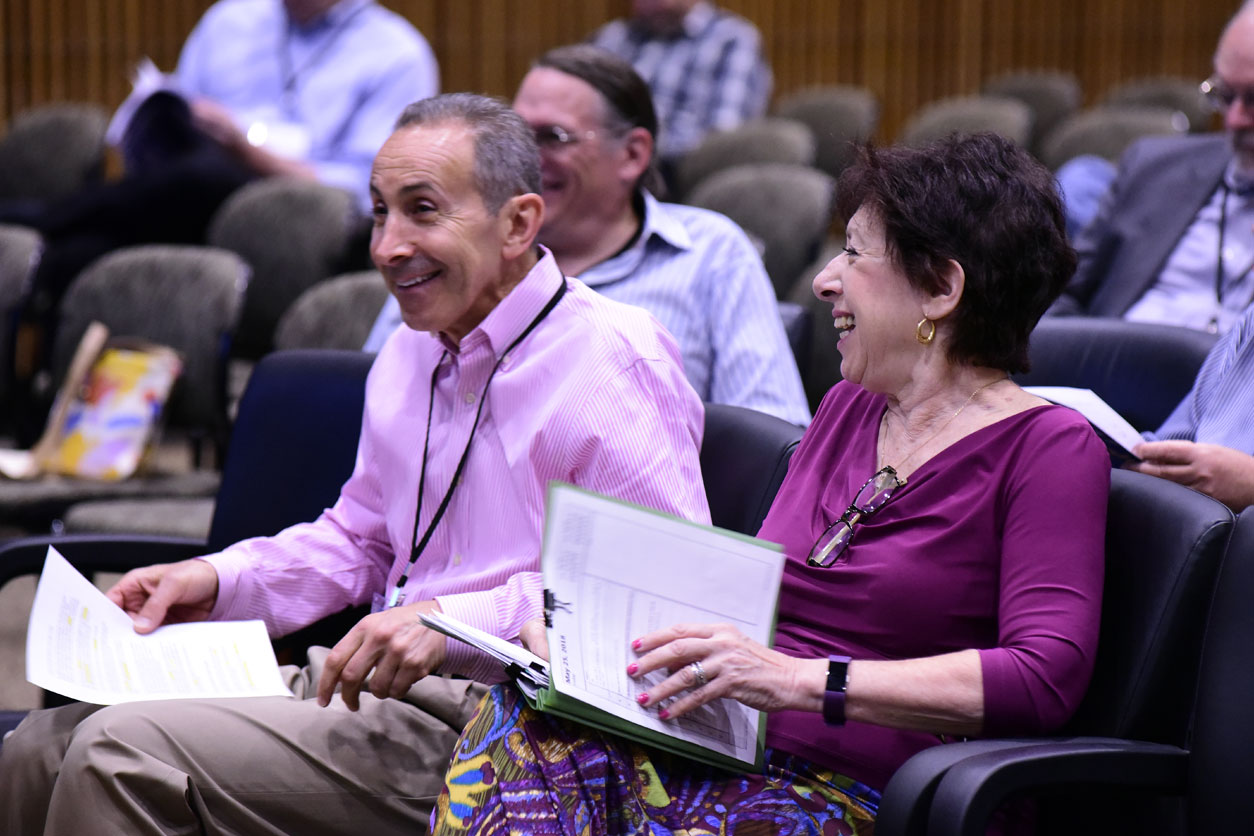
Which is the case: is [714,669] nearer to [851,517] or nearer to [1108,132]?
[851,517]

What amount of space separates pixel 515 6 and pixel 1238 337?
6594 mm

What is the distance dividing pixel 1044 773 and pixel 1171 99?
581cm

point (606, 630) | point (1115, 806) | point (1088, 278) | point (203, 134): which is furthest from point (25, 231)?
point (1115, 806)

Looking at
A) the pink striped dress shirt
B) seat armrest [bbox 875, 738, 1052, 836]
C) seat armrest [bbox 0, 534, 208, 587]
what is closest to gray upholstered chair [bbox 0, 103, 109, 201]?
seat armrest [bbox 0, 534, 208, 587]

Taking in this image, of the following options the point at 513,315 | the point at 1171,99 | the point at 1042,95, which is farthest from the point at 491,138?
the point at 1042,95

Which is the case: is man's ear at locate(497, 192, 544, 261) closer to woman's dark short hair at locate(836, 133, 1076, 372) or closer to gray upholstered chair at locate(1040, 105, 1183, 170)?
woman's dark short hair at locate(836, 133, 1076, 372)

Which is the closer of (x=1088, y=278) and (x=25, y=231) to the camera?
(x=1088, y=278)

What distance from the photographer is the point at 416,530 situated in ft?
6.29

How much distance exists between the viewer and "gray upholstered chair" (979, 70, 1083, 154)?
274 inches

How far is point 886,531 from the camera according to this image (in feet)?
5.10

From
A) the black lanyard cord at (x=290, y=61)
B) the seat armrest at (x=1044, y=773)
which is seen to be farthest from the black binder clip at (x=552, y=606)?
the black lanyard cord at (x=290, y=61)

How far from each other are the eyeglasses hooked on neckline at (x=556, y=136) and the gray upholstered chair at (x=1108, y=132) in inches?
128

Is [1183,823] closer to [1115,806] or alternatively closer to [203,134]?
[1115,806]

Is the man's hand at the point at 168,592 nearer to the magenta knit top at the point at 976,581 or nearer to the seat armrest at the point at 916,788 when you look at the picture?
the magenta knit top at the point at 976,581
